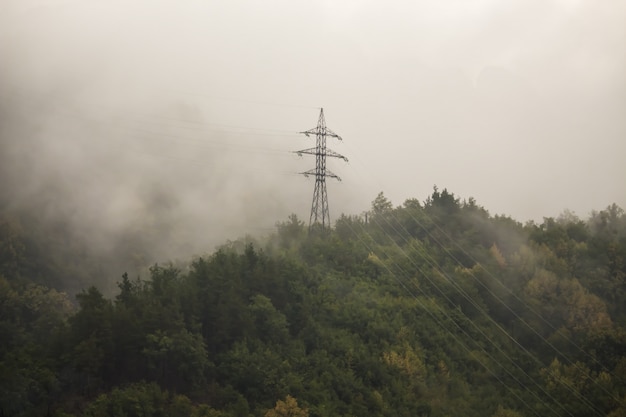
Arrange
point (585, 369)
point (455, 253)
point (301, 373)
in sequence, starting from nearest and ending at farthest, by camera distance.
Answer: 1. point (301, 373)
2. point (585, 369)
3. point (455, 253)

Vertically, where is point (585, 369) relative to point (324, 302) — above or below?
below

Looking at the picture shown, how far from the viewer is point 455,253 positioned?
274 feet

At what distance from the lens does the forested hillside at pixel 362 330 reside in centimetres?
5400

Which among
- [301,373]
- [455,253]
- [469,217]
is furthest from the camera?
[469,217]

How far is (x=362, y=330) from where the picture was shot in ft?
220

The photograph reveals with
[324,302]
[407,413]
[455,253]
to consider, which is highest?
[455,253]

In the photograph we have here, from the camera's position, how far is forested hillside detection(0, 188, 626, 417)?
54000 mm

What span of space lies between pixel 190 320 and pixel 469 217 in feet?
139

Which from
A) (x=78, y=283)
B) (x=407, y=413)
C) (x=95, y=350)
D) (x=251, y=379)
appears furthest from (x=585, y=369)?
(x=78, y=283)

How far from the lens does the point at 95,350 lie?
53656 millimetres

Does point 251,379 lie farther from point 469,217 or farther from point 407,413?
point 469,217

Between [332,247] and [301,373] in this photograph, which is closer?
[301,373]

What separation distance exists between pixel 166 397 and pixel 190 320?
8951 mm

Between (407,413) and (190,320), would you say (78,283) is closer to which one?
(190,320)
